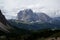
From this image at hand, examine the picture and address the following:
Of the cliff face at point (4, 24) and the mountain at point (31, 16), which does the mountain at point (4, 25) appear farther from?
the mountain at point (31, 16)

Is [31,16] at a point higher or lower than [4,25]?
higher

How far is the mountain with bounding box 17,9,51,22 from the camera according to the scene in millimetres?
13594

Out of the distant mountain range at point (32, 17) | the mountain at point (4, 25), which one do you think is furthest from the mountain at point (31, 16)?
the mountain at point (4, 25)

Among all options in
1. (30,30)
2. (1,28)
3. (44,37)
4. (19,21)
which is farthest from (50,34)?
(1,28)

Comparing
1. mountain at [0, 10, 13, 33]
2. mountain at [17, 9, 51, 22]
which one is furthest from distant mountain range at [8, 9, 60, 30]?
mountain at [0, 10, 13, 33]

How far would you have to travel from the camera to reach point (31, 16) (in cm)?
1378

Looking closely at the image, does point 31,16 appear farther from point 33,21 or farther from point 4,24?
point 4,24

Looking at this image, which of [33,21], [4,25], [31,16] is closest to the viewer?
[31,16]

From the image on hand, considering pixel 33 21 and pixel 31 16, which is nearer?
pixel 31 16

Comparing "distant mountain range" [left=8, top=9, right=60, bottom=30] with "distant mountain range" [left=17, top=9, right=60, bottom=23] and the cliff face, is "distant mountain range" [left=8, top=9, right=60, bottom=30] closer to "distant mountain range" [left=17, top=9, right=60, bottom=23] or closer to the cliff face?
"distant mountain range" [left=17, top=9, right=60, bottom=23]

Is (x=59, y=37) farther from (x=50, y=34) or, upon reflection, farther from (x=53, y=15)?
(x=53, y=15)

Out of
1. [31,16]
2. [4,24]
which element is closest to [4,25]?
[4,24]

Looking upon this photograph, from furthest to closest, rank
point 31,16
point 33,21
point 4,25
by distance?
point 4,25 → point 33,21 → point 31,16

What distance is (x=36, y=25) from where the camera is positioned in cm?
1341
